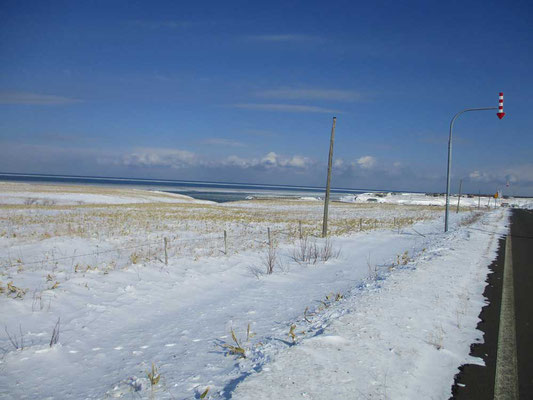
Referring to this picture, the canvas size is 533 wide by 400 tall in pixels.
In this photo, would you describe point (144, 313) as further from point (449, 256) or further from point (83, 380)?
point (449, 256)

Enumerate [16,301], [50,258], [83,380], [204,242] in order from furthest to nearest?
[204,242]
[50,258]
[16,301]
[83,380]

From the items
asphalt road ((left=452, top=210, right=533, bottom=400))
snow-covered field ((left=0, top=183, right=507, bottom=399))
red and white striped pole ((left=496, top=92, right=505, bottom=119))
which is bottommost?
snow-covered field ((left=0, top=183, right=507, bottom=399))

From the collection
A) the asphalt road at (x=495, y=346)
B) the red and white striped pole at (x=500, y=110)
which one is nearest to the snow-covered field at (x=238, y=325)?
the asphalt road at (x=495, y=346)

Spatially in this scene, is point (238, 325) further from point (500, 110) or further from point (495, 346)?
point (500, 110)

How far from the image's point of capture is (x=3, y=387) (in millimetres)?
4508

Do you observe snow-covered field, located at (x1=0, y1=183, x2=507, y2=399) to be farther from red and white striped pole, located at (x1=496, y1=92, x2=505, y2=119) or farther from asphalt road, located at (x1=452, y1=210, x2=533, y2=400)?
red and white striped pole, located at (x1=496, y1=92, x2=505, y2=119)

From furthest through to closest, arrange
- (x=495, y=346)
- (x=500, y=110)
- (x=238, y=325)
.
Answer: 1. (x=500, y=110)
2. (x=238, y=325)
3. (x=495, y=346)

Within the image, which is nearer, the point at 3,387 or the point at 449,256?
the point at 3,387

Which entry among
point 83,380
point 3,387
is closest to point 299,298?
point 83,380

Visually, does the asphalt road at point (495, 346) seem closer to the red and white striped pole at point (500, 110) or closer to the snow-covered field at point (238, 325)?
the snow-covered field at point (238, 325)

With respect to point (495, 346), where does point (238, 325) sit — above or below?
below

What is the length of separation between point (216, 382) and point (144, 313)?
3950 millimetres

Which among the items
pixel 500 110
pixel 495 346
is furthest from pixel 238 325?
pixel 500 110

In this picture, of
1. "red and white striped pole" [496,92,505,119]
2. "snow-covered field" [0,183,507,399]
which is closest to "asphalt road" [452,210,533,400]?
"snow-covered field" [0,183,507,399]
